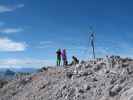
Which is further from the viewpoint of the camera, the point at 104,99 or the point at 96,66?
the point at 96,66

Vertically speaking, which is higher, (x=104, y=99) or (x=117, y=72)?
(x=117, y=72)

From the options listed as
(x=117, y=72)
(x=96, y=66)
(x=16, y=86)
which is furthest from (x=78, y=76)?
(x=16, y=86)

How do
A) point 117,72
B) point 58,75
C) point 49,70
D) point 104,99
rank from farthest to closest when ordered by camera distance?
point 49,70 → point 58,75 → point 117,72 → point 104,99

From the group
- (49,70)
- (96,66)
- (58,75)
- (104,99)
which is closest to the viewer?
(104,99)

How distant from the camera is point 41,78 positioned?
40.1 meters

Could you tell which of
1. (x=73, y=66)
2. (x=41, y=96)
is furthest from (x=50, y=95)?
(x=73, y=66)

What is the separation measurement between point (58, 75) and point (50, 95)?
3.21m

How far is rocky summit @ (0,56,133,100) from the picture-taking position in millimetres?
30328

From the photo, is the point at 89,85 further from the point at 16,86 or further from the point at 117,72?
the point at 16,86

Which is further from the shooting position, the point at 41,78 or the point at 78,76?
the point at 41,78

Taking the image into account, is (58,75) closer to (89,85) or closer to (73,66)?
(73,66)

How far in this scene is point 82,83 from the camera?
1324 inches

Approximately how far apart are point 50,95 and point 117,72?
272 inches

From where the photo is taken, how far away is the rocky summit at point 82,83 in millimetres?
30328
